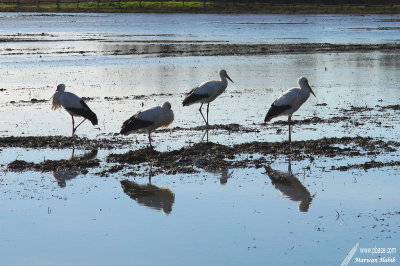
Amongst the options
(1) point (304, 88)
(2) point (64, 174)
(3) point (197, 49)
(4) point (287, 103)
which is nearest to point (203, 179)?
(2) point (64, 174)


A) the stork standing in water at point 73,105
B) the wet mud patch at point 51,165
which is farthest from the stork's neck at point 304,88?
the wet mud patch at point 51,165

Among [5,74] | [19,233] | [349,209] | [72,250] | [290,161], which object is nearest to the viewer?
[72,250]

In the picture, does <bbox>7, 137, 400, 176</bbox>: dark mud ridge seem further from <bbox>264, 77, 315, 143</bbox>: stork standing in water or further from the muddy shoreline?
the muddy shoreline

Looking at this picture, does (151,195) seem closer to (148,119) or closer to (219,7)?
(148,119)

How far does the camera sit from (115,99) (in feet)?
66.0

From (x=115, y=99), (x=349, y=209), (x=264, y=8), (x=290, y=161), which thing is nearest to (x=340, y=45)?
(x=115, y=99)

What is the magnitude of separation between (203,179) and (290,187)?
1.34 m

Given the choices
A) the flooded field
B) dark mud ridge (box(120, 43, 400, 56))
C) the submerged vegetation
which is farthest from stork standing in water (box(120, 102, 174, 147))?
the submerged vegetation

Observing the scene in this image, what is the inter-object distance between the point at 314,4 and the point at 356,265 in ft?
287

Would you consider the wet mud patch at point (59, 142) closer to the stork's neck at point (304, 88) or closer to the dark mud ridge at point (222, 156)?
the dark mud ridge at point (222, 156)

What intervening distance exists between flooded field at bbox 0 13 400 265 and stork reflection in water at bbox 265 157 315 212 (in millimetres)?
29

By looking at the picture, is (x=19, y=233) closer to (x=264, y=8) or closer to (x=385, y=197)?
(x=385, y=197)

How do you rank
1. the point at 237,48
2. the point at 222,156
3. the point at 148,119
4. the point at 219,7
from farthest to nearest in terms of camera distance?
the point at 219,7 < the point at 237,48 < the point at 148,119 < the point at 222,156

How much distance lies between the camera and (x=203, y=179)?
11281 mm
